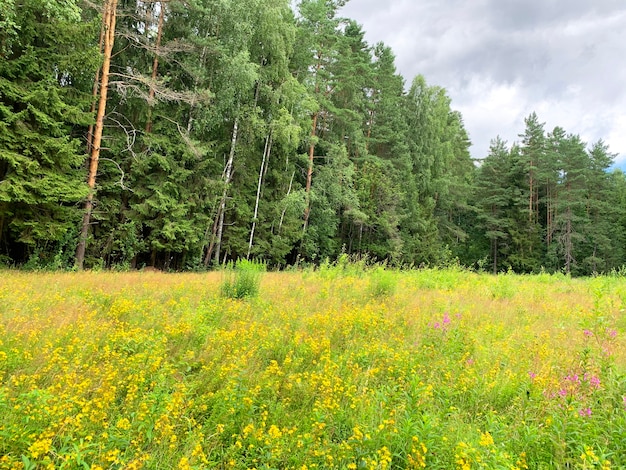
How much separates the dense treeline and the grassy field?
6.91 meters

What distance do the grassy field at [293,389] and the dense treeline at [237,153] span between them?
6915 mm

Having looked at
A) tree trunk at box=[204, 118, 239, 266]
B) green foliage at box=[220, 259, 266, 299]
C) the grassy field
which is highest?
tree trunk at box=[204, 118, 239, 266]

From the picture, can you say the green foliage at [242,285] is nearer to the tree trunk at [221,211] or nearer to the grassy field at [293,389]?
the grassy field at [293,389]

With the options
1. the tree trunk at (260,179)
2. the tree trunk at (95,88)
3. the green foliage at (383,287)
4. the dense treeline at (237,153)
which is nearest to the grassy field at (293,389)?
the green foliage at (383,287)

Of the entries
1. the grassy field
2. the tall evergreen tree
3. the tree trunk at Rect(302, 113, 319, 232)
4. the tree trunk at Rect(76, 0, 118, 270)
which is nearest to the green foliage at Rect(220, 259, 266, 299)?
the grassy field

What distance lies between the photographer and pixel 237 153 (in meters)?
17.6

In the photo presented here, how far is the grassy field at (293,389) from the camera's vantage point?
7.45 ft

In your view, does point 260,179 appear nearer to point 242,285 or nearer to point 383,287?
point 242,285

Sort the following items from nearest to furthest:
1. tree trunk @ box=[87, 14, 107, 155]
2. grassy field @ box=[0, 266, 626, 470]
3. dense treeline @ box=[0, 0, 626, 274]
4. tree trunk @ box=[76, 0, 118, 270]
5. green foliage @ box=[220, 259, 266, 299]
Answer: grassy field @ box=[0, 266, 626, 470] → green foliage @ box=[220, 259, 266, 299] → dense treeline @ box=[0, 0, 626, 274] → tree trunk @ box=[76, 0, 118, 270] → tree trunk @ box=[87, 14, 107, 155]

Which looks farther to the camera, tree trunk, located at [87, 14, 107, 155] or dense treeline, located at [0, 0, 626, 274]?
tree trunk, located at [87, 14, 107, 155]

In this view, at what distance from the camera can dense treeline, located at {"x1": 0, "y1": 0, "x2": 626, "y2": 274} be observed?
10.1 m

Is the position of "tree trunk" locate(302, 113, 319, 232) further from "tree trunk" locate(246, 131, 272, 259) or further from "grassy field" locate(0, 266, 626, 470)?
"grassy field" locate(0, 266, 626, 470)

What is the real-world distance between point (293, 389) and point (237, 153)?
631 inches

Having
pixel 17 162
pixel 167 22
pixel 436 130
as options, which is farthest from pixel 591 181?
pixel 17 162
